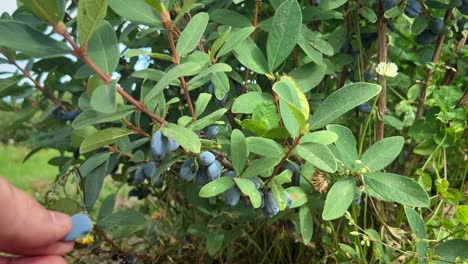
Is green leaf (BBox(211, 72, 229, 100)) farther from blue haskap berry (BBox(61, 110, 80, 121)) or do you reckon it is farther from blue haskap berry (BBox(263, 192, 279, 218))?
blue haskap berry (BBox(61, 110, 80, 121))

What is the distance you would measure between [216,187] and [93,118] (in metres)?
0.21

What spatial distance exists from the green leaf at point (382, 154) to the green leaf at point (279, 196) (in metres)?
0.13

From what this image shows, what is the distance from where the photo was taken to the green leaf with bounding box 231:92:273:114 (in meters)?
0.94

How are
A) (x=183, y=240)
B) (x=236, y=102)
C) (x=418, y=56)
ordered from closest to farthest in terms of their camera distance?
1. (x=236, y=102)
2. (x=418, y=56)
3. (x=183, y=240)

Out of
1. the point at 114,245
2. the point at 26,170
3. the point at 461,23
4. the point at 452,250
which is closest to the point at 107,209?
the point at 114,245

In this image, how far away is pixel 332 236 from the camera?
1228 mm

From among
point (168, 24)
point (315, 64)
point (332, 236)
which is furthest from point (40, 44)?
point (332, 236)

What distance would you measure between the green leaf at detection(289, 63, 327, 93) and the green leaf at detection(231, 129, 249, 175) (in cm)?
19

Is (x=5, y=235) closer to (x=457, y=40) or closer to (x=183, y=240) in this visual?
(x=183, y=240)

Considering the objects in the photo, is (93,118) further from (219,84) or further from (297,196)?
(297,196)

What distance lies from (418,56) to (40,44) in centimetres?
82

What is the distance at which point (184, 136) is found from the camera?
0.76 metres

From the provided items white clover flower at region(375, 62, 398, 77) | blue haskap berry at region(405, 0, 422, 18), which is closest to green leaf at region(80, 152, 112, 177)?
white clover flower at region(375, 62, 398, 77)

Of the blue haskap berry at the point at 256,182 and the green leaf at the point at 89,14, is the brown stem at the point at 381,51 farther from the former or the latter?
the green leaf at the point at 89,14
